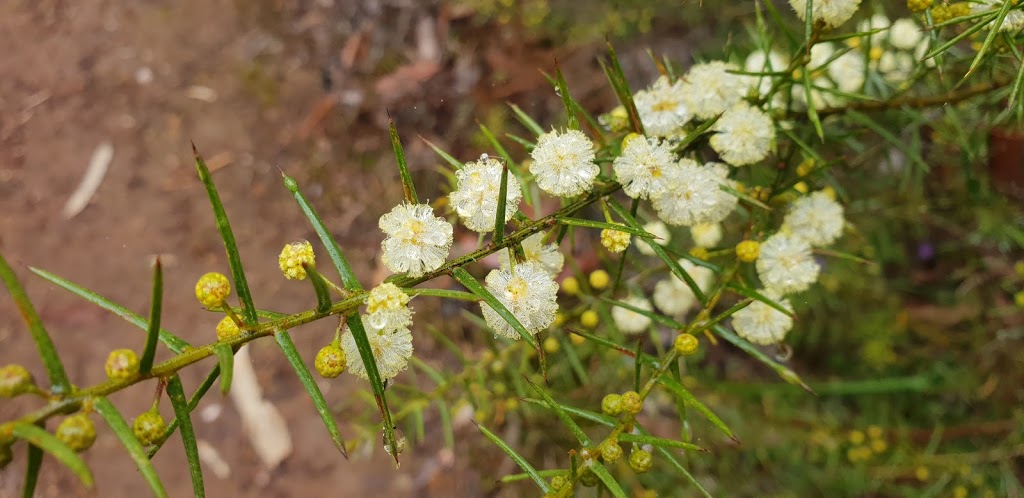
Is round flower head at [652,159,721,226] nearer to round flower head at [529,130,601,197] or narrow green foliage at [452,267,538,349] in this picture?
round flower head at [529,130,601,197]

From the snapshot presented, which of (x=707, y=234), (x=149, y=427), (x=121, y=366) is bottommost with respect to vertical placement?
(x=707, y=234)

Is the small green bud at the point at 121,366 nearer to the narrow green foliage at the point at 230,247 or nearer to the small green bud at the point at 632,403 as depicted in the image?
the narrow green foliage at the point at 230,247

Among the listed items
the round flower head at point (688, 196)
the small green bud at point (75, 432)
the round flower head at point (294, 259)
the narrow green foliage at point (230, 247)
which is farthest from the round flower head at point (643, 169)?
the small green bud at point (75, 432)

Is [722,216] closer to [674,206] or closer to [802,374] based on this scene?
[674,206]

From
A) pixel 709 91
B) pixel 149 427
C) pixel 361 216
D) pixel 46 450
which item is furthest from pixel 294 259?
pixel 361 216

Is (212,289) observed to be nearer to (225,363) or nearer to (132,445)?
(225,363)

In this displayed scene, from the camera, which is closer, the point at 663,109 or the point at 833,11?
the point at 833,11
